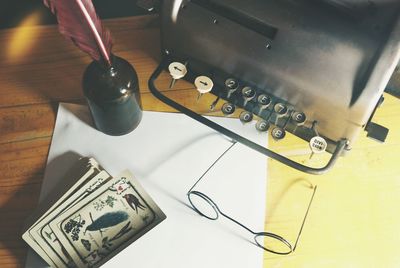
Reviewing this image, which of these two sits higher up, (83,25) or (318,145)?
(83,25)

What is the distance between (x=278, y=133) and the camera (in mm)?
960

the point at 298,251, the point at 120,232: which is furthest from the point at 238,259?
the point at 120,232

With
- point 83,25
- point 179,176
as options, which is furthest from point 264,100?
point 83,25

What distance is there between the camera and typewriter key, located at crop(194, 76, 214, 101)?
97 centimetres

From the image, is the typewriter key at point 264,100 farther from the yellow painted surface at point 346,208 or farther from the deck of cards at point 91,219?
the deck of cards at point 91,219

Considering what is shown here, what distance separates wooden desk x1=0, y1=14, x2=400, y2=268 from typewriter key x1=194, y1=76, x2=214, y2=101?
0.08 meters

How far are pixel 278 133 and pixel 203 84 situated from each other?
18cm

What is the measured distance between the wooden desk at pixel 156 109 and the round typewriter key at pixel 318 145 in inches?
3.2

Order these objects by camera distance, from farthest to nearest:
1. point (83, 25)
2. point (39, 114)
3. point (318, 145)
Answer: point (39, 114) → point (318, 145) → point (83, 25)

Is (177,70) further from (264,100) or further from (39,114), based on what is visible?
(39,114)

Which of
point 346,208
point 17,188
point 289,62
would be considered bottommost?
point 17,188

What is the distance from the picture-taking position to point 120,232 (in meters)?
0.91

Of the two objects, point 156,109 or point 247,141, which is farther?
point 156,109

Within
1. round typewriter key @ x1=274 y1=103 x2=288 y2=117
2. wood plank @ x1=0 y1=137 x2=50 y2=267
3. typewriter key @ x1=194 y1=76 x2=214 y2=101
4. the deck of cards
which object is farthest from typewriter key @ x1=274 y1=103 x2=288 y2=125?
wood plank @ x1=0 y1=137 x2=50 y2=267
